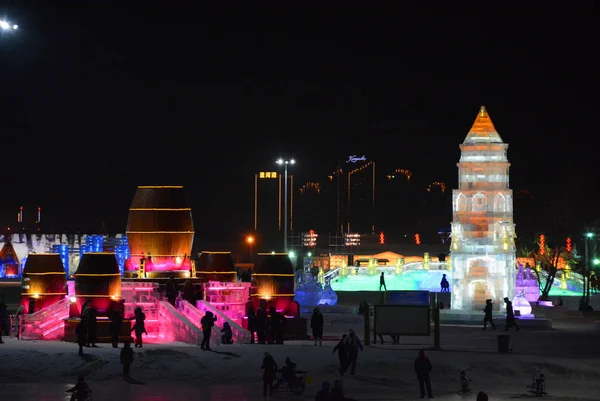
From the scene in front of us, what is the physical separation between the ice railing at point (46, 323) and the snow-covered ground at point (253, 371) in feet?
7.03

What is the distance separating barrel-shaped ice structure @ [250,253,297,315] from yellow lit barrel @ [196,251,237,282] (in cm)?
456

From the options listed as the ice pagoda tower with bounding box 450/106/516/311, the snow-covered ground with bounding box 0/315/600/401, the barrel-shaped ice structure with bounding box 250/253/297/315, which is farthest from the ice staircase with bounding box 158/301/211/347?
the ice pagoda tower with bounding box 450/106/516/311

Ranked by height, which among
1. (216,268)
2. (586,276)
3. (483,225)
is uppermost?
(483,225)

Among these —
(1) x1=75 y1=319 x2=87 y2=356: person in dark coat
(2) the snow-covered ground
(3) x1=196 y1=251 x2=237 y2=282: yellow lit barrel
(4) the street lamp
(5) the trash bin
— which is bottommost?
(2) the snow-covered ground

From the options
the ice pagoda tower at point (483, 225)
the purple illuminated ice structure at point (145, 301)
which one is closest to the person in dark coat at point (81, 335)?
the purple illuminated ice structure at point (145, 301)

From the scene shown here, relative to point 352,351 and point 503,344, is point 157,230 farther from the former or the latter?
point 352,351

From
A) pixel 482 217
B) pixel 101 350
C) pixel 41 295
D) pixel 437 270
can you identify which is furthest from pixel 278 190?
pixel 101 350

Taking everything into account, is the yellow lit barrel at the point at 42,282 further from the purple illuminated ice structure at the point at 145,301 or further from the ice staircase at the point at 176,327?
the ice staircase at the point at 176,327

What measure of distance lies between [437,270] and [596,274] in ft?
32.5

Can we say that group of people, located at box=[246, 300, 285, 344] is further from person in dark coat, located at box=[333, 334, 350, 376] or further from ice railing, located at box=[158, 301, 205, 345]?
person in dark coat, located at box=[333, 334, 350, 376]

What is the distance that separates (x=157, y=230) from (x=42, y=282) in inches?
188

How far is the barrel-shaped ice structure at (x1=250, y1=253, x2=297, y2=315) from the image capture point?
Answer: 43.2 m

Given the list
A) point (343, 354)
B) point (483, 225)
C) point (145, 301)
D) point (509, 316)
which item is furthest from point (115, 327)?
point (483, 225)

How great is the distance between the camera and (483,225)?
2052 inches
